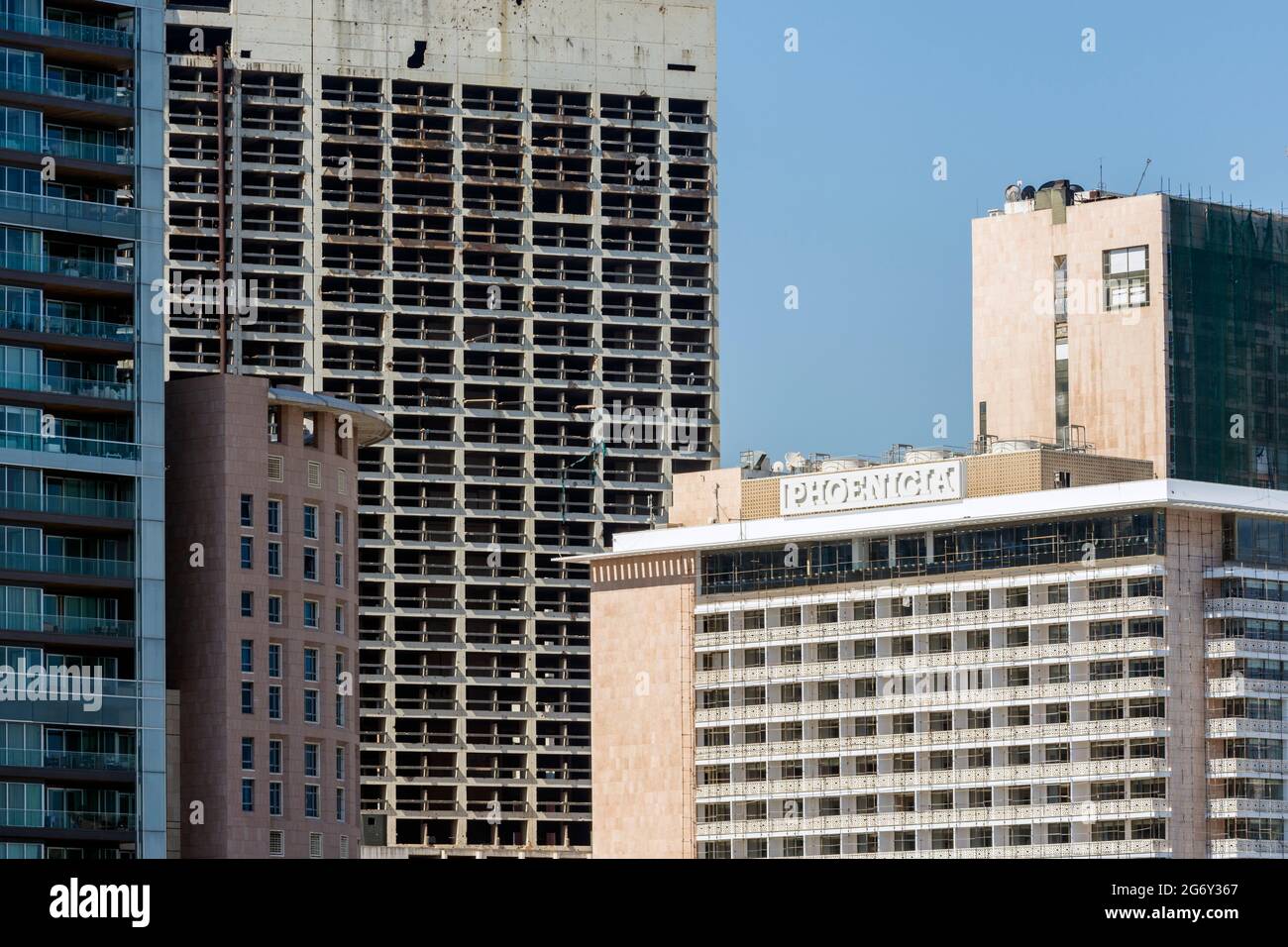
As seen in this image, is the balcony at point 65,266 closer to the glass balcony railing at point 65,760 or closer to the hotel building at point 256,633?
the hotel building at point 256,633

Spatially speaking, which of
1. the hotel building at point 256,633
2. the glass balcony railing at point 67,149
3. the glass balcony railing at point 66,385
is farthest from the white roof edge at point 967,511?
the glass balcony railing at point 67,149

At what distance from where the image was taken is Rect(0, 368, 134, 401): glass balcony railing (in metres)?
130

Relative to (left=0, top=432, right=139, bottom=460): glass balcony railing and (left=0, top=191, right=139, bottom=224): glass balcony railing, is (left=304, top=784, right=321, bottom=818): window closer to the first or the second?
(left=0, top=432, right=139, bottom=460): glass balcony railing

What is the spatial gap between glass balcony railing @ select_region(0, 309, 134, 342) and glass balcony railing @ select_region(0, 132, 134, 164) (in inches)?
329

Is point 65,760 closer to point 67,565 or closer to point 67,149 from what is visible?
point 67,565

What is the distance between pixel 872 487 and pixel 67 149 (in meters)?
68.6

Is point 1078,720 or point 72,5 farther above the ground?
point 72,5

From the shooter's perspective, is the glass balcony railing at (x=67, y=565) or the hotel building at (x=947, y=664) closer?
the glass balcony railing at (x=67, y=565)

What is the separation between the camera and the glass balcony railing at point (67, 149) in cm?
13312

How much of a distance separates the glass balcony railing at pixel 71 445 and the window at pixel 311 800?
980 inches

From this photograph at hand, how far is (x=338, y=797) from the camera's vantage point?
152750 millimetres
